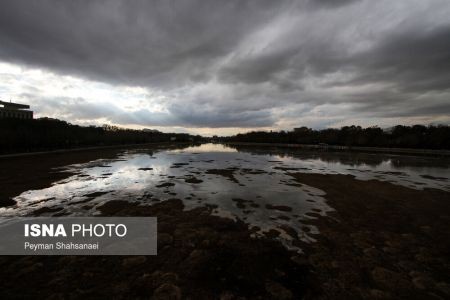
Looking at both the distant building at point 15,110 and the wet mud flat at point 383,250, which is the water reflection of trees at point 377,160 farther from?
the distant building at point 15,110

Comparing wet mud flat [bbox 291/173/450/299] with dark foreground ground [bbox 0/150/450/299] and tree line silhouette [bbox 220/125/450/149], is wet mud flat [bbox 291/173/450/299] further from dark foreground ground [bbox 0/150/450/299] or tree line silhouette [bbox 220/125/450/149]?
tree line silhouette [bbox 220/125/450/149]

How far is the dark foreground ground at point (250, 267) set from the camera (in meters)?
4.57

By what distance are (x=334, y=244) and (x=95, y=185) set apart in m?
15.0

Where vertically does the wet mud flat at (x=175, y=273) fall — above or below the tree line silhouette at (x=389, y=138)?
below

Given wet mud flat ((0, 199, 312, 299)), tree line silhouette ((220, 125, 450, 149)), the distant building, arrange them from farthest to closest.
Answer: the distant building → tree line silhouette ((220, 125, 450, 149)) → wet mud flat ((0, 199, 312, 299))

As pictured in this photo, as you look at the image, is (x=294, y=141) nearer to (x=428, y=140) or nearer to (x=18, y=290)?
(x=428, y=140)

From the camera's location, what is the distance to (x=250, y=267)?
5.49m

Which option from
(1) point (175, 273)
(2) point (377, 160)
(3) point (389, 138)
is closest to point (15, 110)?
(1) point (175, 273)

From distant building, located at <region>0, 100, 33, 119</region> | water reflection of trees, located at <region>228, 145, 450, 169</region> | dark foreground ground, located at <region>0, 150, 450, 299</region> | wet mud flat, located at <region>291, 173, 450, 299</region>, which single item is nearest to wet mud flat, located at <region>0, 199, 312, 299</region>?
dark foreground ground, located at <region>0, 150, 450, 299</region>

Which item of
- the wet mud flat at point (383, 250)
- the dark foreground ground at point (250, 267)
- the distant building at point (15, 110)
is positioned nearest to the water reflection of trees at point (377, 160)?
the wet mud flat at point (383, 250)

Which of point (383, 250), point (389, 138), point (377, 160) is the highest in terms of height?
point (389, 138)

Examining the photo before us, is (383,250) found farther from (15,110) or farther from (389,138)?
(15,110)

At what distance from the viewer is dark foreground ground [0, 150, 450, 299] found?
457 cm

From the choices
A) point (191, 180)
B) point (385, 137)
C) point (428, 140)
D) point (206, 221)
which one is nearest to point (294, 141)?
point (385, 137)
